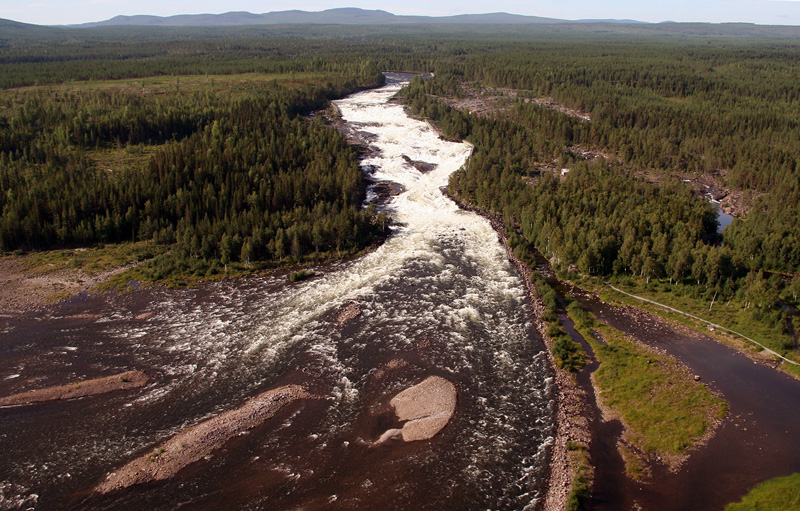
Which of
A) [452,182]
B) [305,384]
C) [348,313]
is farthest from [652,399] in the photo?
[452,182]

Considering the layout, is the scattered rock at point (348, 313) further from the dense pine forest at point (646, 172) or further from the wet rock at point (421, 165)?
the wet rock at point (421, 165)

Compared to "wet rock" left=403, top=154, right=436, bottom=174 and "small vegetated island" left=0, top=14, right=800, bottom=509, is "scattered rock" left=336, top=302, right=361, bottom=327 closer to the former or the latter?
"small vegetated island" left=0, top=14, right=800, bottom=509

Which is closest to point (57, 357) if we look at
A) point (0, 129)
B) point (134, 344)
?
point (134, 344)

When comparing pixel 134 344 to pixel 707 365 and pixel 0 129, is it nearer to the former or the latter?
pixel 707 365

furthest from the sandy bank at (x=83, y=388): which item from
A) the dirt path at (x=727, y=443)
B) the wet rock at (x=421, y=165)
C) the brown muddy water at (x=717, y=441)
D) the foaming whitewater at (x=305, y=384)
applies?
the wet rock at (x=421, y=165)

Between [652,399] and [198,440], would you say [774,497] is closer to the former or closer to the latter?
[652,399]

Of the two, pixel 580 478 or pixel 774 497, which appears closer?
pixel 774 497

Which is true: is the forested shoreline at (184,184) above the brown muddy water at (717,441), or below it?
above
